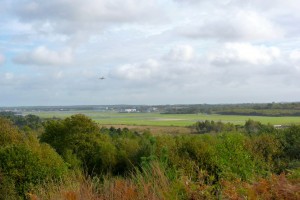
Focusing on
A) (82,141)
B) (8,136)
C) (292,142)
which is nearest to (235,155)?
(292,142)

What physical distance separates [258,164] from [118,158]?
18.3 m

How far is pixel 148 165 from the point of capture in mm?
9070

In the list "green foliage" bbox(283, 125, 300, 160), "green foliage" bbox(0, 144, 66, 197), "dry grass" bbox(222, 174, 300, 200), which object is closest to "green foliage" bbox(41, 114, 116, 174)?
"green foliage" bbox(0, 144, 66, 197)

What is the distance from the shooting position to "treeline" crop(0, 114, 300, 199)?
17.1ft

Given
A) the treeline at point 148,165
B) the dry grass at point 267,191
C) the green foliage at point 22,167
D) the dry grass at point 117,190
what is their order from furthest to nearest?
the green foliage at point 22,167, the treeline at point 148,165, the dry grass at point 117,190, the dry grass at point 267,191

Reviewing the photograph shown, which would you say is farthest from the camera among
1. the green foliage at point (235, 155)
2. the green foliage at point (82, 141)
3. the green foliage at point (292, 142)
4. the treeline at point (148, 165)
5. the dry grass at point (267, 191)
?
the green foliage at point (82, 141)

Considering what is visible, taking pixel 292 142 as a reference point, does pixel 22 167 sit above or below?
below

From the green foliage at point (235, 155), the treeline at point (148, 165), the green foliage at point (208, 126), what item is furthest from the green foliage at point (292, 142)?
the green foliage at point (208, 126)

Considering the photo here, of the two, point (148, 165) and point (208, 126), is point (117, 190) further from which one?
point (208, 126)

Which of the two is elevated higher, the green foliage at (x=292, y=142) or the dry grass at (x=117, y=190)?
the dry grass at (x=117, y=190)

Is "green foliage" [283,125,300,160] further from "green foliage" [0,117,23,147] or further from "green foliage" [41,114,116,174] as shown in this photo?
"green foliage" [0,117,23,147]

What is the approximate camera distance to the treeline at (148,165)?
5215 millimetres

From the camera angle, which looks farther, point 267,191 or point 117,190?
point 117,190

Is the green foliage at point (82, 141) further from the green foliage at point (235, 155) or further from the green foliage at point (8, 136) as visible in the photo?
the green foliage at point (235, 155)
